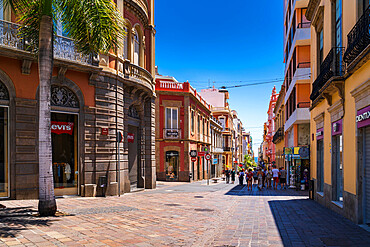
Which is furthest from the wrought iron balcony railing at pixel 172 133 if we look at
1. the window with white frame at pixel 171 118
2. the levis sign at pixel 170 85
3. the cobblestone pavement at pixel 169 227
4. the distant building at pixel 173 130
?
the cobblestone pavement at pixel 169 227

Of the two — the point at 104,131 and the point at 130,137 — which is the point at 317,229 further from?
the point at 130,137

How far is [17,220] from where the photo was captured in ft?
28.9

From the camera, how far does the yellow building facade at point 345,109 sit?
9.80 meters

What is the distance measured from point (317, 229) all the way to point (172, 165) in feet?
89.1

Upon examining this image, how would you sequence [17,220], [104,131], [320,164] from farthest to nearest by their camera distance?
[320,164]
[104,131]
[17,220]

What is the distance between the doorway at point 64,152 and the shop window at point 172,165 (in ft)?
67.7

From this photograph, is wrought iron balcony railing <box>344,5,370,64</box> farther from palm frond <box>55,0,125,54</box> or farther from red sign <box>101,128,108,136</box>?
red sign <box>101,128,108,136</box>

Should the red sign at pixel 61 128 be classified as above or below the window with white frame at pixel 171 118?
below

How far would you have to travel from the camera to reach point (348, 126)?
1126cm

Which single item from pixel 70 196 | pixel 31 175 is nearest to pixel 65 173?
pixel 70 196

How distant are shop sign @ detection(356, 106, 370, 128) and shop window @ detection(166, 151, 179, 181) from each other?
26854mm

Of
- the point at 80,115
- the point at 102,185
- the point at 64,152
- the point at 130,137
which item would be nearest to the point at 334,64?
the point at 80,115

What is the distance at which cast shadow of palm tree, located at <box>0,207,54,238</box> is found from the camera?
298 inches

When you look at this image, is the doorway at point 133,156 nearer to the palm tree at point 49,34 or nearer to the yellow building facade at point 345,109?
the palm tree at point 49,34
